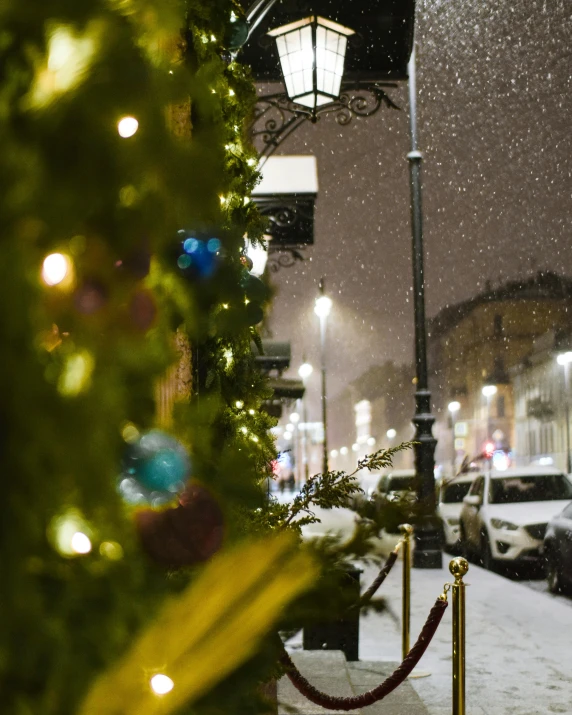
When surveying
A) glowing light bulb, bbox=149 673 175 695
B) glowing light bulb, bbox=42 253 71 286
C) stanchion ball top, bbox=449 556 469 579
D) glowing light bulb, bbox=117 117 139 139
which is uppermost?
glowing light bulb, bbox=117 117 139 139

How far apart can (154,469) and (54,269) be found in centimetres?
33

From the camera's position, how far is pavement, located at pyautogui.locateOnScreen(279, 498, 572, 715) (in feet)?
18.5

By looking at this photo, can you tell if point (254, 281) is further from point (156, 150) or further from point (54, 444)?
point (54, 444)

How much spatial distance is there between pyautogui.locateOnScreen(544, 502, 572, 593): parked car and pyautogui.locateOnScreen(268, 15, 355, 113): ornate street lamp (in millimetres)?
6526

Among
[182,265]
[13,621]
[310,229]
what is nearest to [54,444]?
[13,621]

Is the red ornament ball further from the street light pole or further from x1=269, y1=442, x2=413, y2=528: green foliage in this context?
the street light pole

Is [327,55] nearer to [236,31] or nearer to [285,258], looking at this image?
Answer: [236,31]

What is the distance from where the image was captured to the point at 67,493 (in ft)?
2.98

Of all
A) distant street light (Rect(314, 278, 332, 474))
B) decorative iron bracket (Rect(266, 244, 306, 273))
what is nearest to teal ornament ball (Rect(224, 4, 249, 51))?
decorative iron bracket (Rect(266, 244, 306, 273))

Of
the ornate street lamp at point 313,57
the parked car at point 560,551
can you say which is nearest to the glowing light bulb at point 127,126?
the ornate street lamp at point 313,57

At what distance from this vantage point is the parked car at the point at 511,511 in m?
12.6

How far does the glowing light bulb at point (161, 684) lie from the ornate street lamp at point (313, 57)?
6161 millimetres

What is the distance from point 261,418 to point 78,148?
240 centimetres

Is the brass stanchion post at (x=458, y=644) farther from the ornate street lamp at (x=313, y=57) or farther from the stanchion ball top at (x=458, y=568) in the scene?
the ornate street lamp at (x=313, y=57)
